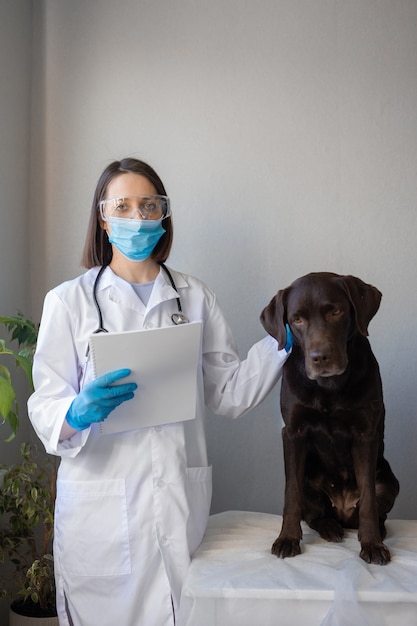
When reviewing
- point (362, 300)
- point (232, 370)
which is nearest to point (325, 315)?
point (362, 300)

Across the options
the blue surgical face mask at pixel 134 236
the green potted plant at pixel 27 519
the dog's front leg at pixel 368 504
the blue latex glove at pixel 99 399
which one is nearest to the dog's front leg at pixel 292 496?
the dog's front leg at pixel 368 504

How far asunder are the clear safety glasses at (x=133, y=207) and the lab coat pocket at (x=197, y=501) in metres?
0.77

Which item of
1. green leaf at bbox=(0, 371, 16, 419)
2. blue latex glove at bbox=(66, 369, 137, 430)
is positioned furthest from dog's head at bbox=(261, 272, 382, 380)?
green leaf at bbox=(0, 371, 16, 419)

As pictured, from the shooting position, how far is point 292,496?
2.04 metres

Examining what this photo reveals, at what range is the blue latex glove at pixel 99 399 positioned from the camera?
1831 millimetres

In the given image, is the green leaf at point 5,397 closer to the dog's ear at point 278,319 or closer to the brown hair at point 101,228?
the brown hair at point 101,228

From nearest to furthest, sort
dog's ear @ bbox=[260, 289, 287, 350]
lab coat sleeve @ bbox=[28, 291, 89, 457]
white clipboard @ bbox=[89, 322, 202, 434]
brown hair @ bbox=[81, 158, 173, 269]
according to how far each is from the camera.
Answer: white clipboard @ bbox=[89, 322, 202, 434], lab coat sleeve @ bbox=[28, 291, 89, 457], dog's ear @ bbox=[260, 289, 287, 350], brown hair @ bbox=[81, 158, 173, 269]

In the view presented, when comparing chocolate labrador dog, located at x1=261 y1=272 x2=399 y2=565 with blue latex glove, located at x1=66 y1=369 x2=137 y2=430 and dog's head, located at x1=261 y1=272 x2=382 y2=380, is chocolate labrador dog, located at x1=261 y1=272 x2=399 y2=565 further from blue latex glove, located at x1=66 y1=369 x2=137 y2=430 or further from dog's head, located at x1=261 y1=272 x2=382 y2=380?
blue latex glove, located at x1=66 y1=369 x2=137 y2=430

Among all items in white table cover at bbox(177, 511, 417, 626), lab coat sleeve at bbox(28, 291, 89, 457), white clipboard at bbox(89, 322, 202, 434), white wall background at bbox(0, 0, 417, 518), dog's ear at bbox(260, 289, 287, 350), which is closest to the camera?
white table cover at bbox(177, 511, 417, 626)

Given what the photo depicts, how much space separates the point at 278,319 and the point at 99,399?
0.58m

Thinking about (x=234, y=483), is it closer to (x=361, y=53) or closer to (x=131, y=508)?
(x=131, y=508)

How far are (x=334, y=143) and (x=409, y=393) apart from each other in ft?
3.26

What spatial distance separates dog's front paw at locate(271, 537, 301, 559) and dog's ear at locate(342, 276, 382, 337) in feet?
2.02

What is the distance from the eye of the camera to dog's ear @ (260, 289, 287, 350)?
81.4 inches
